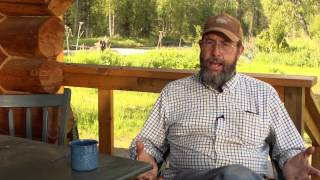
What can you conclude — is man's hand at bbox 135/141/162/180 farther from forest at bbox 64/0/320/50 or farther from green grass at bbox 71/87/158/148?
forest at bbox 64/0/320/50

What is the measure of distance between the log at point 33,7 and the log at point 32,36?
3 centimetres

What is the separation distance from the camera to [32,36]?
2.86 metres

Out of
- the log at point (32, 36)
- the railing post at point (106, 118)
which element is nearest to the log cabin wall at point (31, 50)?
the log at point (32, 36)

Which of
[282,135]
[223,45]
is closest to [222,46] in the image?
[223,45]

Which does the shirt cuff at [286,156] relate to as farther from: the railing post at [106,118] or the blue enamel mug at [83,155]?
the railing post at [106,118]

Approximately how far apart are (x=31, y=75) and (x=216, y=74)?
1.12 meters

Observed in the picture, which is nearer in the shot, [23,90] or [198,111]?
[198,111]

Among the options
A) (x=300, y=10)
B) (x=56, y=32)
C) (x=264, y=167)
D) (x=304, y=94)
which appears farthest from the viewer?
(x=300, y=10)

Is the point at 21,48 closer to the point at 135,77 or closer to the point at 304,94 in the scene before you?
the point at 135,77

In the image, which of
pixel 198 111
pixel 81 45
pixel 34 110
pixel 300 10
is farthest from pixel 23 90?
pixel 300 10

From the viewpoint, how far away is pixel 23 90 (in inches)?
118

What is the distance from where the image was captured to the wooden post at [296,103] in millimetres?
2512

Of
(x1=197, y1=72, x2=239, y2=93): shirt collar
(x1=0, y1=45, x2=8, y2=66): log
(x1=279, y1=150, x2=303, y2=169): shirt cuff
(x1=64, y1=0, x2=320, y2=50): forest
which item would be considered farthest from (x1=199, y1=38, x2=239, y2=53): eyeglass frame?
(x1=64, y1=0, x2=320, y2=50): forest

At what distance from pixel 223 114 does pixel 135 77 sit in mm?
743
